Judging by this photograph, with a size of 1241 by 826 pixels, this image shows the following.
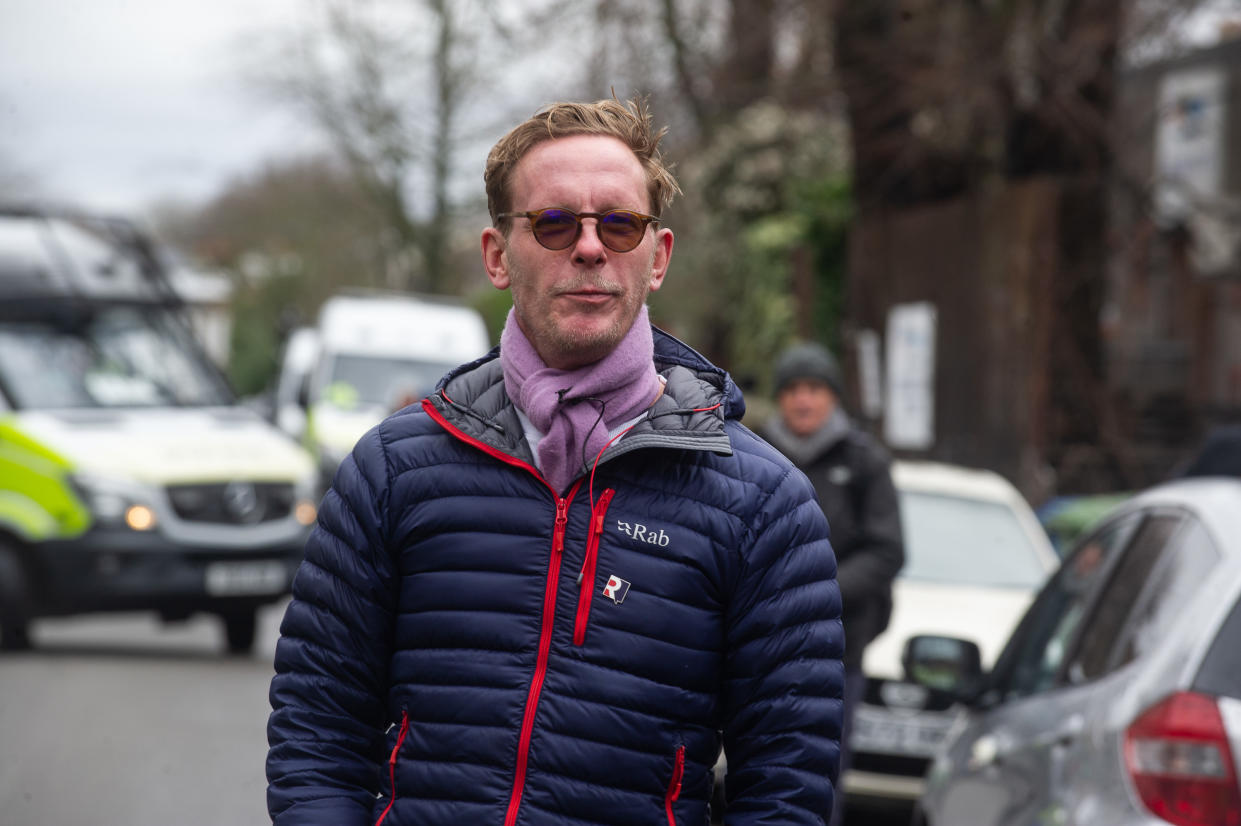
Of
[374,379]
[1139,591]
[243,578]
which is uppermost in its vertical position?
[1139,591]

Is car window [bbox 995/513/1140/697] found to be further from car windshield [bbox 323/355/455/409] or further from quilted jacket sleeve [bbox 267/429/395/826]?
car windshield [bbox 323/355/455/409]

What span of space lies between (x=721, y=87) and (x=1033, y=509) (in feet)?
19.6

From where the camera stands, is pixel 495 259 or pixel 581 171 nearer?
pixel 581 171

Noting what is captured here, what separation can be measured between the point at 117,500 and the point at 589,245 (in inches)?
382

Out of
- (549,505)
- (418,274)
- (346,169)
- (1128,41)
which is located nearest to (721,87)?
(1128,41)

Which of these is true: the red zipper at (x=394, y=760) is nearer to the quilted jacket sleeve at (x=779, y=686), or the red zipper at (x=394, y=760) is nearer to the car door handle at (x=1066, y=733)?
the quilted jacket sleeve at (x=779, y=686)

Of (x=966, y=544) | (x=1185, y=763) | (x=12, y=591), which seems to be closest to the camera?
(x=1185, y=763)

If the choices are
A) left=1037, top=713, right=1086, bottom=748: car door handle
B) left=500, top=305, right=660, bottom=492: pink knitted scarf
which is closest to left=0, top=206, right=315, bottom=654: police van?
left=1037, top=713, right=1086, bottom=748: car door handle

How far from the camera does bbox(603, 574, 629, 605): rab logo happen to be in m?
2.57

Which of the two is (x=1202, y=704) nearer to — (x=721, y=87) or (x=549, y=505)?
(x=549, y=505)

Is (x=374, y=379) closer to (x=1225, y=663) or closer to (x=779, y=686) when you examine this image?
(x=1225, y=663)

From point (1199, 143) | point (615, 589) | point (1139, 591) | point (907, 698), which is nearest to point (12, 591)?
point (907, 698)

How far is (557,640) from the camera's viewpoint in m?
2.56

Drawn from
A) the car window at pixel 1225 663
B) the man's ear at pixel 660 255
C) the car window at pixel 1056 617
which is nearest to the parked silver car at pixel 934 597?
the car window at pixel 1056 617
